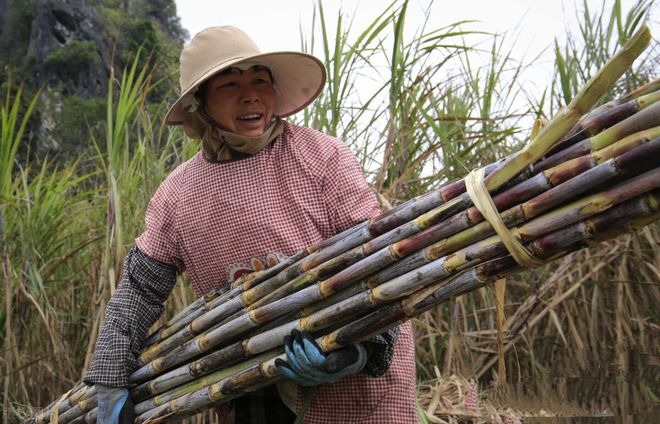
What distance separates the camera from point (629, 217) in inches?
55.1

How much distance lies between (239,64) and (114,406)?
995 millimetres

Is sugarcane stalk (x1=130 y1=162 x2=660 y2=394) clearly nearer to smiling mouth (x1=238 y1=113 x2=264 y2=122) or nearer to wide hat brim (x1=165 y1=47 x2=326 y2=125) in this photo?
smiling mouth (x1=238 y1=113 x2=264 y2=122)

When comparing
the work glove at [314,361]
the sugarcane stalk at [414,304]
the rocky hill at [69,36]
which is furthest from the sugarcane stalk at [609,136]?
the rocky hill at [69,36]

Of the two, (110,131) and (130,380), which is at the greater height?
(110,131)

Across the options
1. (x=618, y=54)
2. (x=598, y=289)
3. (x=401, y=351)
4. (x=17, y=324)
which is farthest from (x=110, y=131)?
(x=618, y=54)

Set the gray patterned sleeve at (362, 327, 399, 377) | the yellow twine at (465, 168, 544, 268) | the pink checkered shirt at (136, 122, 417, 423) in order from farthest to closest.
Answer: the pink checkered shirt at (136, 122, 417, 423) → the gray patterned sleeve at (362, 327, 399, 377) → the yellow twine at (465, 168, 544, 268)

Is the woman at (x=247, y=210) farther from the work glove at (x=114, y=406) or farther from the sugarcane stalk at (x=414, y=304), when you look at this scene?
the sugarcane stalk at (x=414, y=304)

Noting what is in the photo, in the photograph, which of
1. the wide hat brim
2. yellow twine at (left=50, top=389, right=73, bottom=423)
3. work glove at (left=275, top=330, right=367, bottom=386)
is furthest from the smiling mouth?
yellow twine at (left=50, top=389, right=73, bottom=423)

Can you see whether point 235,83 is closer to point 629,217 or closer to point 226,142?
point 226,142

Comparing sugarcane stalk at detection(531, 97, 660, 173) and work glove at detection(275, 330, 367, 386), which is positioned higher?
sugarcane stalk at detection(531, 97, 660, 173)

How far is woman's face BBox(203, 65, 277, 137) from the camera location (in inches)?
90.5

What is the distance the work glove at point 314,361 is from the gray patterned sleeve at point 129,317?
0.64m

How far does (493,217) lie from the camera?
1.55 m

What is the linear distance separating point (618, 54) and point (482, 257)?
1.40ft
